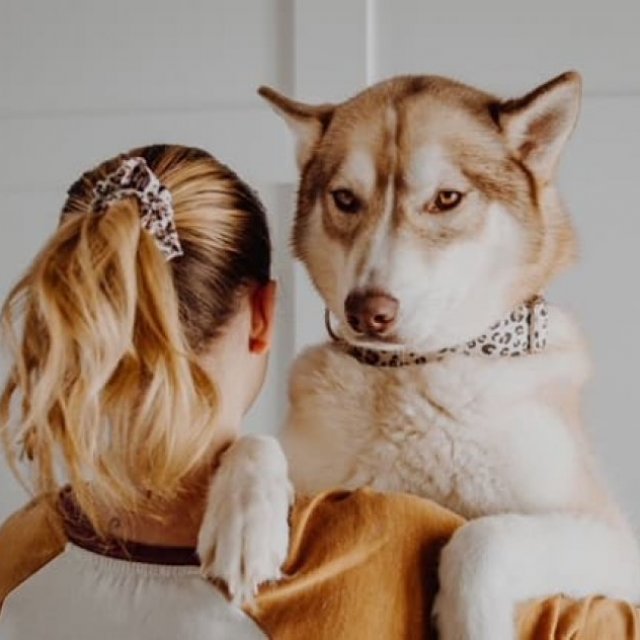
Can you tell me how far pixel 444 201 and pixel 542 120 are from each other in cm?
13

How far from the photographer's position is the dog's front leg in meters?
1.11

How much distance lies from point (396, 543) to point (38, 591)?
32 cm

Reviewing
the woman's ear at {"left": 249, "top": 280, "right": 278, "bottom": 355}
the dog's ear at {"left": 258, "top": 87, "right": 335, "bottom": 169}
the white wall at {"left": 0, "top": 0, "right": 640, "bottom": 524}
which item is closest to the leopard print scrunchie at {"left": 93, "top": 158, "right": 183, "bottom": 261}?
the woman's ear at {"left": 249, "top": 280, "right": 278, "bottom": 355}

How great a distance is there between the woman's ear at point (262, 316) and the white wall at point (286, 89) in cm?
65

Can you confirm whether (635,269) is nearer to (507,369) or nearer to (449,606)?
(507,369)

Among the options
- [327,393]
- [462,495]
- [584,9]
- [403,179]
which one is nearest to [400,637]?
[462,495]

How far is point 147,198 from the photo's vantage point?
1098 millimetres

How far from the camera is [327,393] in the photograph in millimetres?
1354

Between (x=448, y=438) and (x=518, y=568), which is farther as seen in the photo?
(x=448, y=438)

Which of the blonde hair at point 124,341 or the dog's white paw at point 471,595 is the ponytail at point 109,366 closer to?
the blonde hair at point 124,341

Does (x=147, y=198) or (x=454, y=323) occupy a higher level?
(x=147, y=198)

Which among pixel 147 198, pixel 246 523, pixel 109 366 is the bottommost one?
pixel 246 523

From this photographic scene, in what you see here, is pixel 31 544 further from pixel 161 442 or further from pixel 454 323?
pixel 454 323

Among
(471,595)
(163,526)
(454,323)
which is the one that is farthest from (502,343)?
(163,526)
